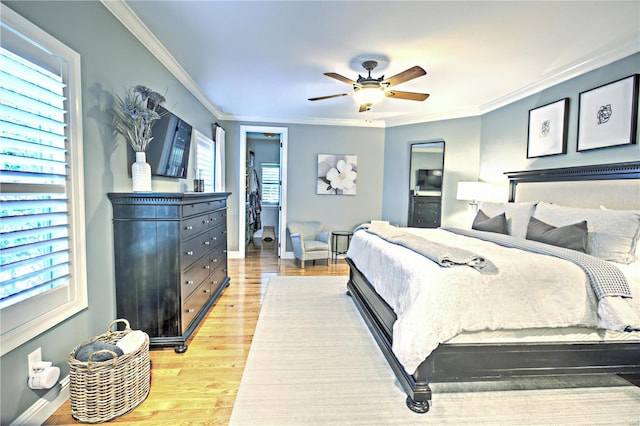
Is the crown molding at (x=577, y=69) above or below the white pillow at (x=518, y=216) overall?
above

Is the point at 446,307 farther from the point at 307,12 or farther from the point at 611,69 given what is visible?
the point at 611,69

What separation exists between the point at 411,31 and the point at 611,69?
204cm

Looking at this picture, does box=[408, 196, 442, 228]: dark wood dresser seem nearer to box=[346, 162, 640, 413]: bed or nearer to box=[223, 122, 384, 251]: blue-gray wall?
box=[223, 122, 384, 251]: blue-gray wall

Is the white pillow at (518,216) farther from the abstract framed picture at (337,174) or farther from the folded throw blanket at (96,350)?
the folded throw blanket at (96,350)

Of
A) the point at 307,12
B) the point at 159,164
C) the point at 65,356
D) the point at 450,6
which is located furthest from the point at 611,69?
the point at 65,356

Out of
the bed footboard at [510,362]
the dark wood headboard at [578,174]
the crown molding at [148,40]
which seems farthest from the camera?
the dark wood headboard at [578,174]

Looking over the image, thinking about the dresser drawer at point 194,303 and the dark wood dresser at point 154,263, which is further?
the dresser drawer at point 194,303

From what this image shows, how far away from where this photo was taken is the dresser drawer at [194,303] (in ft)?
8.42

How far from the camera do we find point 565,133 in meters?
3.38

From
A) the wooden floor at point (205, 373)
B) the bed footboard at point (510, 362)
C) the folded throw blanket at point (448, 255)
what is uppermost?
the folded throw blanket at point (448, 255)

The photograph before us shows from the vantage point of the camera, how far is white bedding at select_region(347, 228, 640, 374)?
5.98 feet

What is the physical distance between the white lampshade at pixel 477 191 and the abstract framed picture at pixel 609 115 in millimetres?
1219

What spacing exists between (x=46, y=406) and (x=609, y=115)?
4.87 meters

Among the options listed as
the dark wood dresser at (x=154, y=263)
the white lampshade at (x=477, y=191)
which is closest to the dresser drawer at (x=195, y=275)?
the dark wood dresser at (x=154, y=263)
